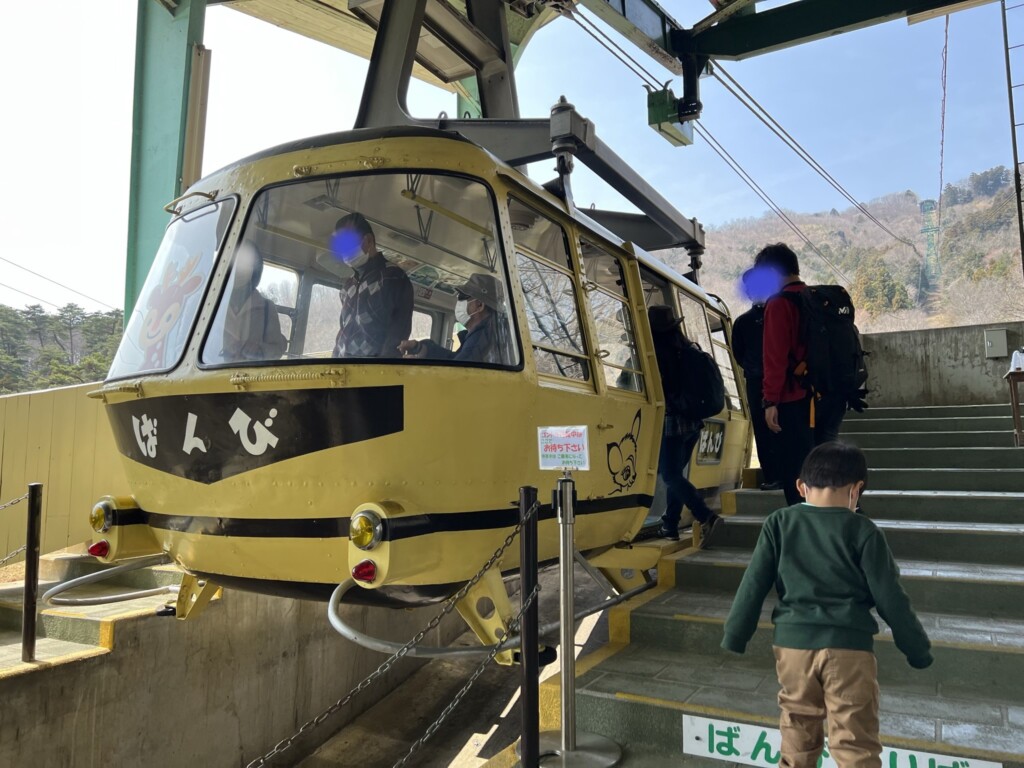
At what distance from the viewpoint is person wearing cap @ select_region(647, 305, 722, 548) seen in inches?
200

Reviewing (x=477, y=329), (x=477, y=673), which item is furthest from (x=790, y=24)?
(x=477, y=673)

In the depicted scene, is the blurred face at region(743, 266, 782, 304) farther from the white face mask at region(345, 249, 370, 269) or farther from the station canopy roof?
the station canopy roof

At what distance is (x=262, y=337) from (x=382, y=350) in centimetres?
66

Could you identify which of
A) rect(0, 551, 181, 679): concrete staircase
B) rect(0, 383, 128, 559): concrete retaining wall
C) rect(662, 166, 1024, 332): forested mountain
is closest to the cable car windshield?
rect(0, 551, 181, 679): concrete staircase

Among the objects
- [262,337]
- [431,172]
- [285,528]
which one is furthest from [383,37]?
[285,528]

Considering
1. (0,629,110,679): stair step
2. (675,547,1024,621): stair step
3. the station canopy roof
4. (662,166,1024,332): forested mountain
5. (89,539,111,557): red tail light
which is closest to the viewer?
(89,539,111,557): red tail light

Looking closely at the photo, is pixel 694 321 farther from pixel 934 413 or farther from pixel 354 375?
pixel 354 375

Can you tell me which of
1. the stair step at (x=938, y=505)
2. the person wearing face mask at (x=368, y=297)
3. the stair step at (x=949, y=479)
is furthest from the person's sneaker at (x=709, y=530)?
the person wearing face mask at (x=368, y=297)

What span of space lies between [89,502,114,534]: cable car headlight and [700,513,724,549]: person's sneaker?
3.60 m

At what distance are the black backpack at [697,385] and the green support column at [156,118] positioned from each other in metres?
5.49

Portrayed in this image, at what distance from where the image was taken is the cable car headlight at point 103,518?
3500 millimetres

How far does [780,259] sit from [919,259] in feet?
211

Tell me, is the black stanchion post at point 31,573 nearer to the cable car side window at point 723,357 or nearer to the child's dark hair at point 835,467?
the child's dark hair at point 835,467

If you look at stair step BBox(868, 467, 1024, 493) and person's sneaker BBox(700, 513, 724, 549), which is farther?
stair step BBox(868, 467, 1024, 493)
